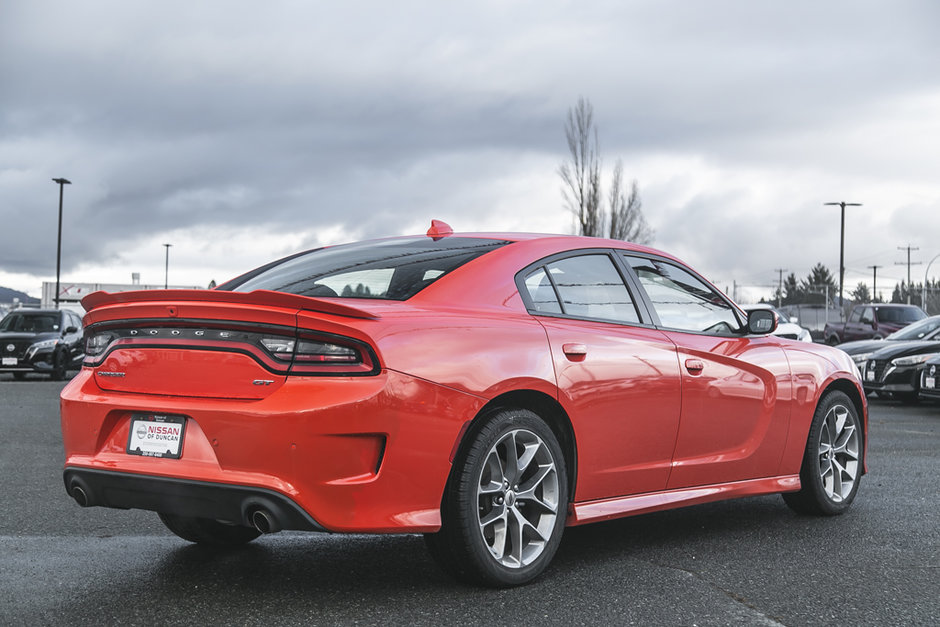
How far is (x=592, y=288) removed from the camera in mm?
5211

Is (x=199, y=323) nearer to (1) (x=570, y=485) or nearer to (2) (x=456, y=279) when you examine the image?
(2) (x=456, y=279)

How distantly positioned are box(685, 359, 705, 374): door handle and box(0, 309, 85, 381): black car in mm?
18344

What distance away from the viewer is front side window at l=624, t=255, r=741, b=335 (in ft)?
18.2

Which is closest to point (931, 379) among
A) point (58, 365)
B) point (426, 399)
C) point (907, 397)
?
point (907, 397)

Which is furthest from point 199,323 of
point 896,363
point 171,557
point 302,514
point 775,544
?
point 896,363

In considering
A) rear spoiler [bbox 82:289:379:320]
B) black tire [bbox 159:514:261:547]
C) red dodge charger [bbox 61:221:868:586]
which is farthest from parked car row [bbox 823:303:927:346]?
rear spoiler [bbox 82:289:379:320]

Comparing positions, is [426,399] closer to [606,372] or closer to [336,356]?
[336,356]

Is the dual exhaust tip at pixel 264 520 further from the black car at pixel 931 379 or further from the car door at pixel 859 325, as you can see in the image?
the car door at pixel 859 325

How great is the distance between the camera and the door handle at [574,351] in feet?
15.5

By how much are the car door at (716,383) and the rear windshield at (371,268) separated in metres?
1.04

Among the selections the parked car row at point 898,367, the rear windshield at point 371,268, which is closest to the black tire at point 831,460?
the rear windshield at point 371,268

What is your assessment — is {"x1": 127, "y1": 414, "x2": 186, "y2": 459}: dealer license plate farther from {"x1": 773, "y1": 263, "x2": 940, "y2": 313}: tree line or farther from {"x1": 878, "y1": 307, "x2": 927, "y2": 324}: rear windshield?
{"x1": 773, "y1": 263, "x2": 940, "y2": 313}: tree line

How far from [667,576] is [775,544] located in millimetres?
1073

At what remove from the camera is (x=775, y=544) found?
5.58 metres
